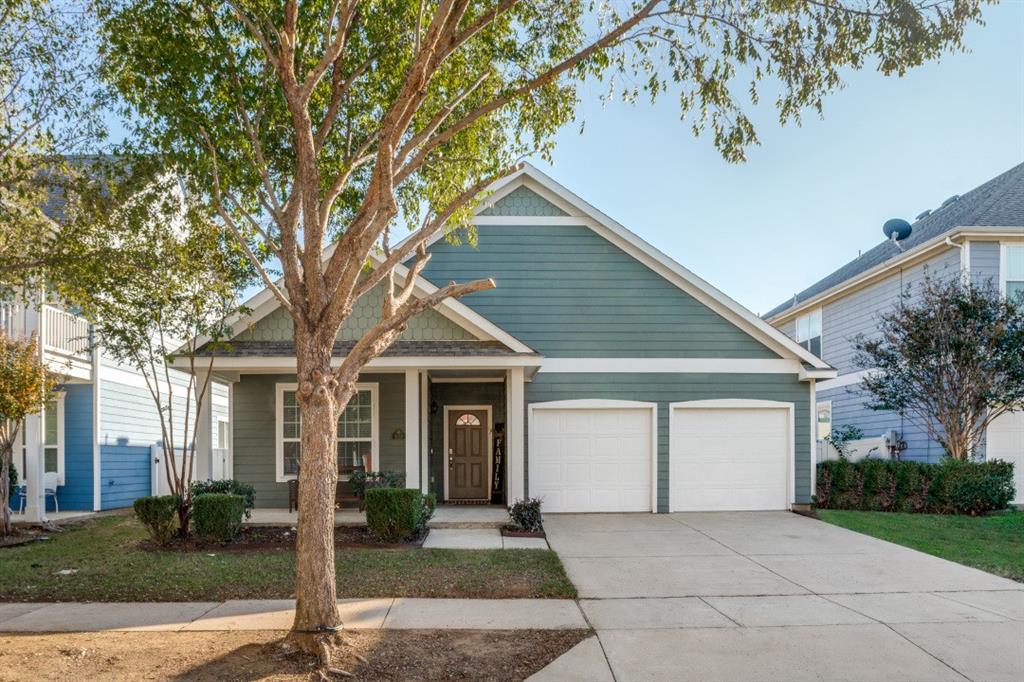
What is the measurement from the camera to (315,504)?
597 cm

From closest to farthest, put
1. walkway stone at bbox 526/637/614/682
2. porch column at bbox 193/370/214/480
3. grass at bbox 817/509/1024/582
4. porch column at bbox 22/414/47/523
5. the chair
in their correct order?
walkway stone at bbox 526/637/614/682, grass at bbox 817/509/1024/582, porch column at bbox 193/370/214/480, porch column at bbox 22/414/47/523, the chair

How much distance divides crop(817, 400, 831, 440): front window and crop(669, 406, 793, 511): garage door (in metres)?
8.20

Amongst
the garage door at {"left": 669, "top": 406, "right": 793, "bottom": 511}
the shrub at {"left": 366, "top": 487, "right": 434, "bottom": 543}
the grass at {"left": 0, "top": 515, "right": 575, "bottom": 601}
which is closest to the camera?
the grass at {"left": 0, "top": 515, "right": 575, "bottom": 601}

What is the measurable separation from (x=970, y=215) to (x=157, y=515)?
56.2 ft

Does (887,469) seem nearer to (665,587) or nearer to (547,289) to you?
(547,289)

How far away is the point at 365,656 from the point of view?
580cm

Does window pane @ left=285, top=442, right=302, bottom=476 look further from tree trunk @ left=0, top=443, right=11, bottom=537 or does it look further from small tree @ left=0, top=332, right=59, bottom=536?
tree trunk @ left=0, top=443, right=11, bottom=537

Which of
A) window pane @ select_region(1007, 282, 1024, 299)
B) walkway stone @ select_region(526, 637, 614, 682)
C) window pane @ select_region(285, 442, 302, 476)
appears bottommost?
walkway stone @ select_region(526, 637, 614, 682)

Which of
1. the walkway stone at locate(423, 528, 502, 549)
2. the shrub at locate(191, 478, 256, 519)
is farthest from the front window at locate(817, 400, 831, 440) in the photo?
the shrub at locate(191, 478, 256, 519)

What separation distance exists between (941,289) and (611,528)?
28.3 feet

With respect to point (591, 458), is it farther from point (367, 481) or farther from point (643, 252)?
point (367, 481)

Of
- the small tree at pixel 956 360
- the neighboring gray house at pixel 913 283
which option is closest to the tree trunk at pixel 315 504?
the small tree at pixel 956 360

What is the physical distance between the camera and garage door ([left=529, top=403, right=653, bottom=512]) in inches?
553

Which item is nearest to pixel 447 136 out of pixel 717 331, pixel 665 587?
pixel 665 587
